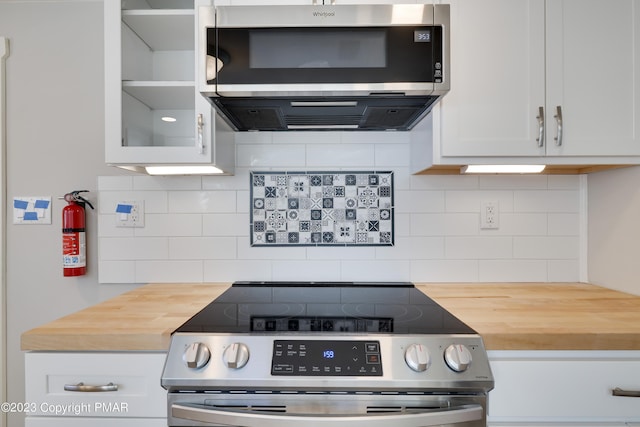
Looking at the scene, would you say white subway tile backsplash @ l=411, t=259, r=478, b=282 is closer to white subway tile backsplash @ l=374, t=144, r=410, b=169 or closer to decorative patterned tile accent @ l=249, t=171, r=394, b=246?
decorative patterned tile accent @ l=249, t=171, r=394, b=246

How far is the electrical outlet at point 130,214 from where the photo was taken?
5.49 feet

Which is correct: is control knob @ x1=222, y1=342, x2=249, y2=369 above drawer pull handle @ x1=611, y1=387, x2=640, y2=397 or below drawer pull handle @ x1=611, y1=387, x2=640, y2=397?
above

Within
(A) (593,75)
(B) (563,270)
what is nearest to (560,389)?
(B) (563,270)

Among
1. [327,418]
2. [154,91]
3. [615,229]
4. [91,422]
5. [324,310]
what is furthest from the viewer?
[615,229]

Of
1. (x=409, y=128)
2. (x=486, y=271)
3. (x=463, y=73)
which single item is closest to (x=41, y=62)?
(x=409, y=128)

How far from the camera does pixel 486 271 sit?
167 cm

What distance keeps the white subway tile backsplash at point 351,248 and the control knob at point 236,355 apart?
73cm

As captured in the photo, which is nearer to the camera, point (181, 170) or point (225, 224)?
point (181, 170)

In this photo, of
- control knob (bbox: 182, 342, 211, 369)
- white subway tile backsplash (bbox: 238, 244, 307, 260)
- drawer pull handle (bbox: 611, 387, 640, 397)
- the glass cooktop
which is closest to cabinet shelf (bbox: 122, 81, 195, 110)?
white subway tile backsplash (bbox: 238, 244, 307, 260)

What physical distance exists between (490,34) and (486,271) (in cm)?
97

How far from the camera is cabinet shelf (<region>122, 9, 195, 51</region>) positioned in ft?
4.48

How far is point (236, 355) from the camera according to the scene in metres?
0.93

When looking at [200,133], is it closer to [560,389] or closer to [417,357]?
[417,357]

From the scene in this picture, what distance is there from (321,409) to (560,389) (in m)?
0.64
